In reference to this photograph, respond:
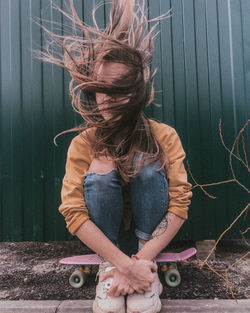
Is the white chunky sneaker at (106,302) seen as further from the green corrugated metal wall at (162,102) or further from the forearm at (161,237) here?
the green corrugated metal wall at (162,102)

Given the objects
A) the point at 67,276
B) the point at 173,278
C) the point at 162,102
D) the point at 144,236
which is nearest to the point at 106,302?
the point at 144,236

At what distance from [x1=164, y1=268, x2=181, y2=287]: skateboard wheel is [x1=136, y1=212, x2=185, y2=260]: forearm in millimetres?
276

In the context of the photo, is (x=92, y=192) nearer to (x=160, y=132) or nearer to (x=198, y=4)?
(x=160, y=132)

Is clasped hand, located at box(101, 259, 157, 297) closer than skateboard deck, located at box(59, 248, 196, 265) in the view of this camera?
Yes

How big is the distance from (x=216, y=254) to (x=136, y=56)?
1.40 metres

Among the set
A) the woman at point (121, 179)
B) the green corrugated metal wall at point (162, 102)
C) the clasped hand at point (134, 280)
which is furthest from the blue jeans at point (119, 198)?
the green corrugated metal wall at point (162, 102)

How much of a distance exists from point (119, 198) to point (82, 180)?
20cm

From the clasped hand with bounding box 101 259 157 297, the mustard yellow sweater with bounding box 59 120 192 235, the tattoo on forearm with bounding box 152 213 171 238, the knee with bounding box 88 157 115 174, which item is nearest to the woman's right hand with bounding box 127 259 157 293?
the clasped hand with bounding box 101 259 157 297

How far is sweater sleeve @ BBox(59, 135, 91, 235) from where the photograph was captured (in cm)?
119

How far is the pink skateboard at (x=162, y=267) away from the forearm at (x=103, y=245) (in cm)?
33

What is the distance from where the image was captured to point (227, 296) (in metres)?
1.31

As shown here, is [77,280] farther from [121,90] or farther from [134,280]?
[121,90]

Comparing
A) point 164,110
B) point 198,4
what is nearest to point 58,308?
point 164,110

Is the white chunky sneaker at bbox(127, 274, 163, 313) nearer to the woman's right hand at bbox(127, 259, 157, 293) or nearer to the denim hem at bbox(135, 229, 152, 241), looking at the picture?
the woman's right hand at bbox(127, 259, 157, 293)
